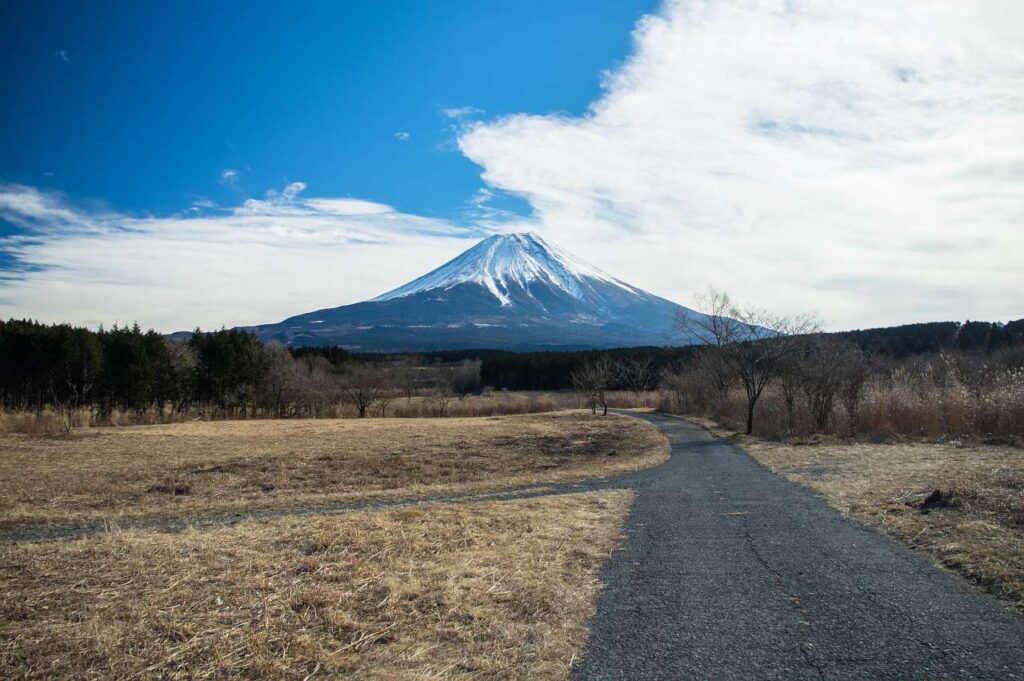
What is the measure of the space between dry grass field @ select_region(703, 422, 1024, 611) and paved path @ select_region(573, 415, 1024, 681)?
1.14 feet

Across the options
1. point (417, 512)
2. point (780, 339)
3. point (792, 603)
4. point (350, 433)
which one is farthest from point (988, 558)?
point (350, 433)

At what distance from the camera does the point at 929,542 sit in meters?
7.08

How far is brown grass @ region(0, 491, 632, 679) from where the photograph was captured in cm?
421

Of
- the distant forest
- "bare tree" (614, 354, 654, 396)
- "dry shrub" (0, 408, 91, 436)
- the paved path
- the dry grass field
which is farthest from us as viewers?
"bare tree" (614, 354, 654, 396)

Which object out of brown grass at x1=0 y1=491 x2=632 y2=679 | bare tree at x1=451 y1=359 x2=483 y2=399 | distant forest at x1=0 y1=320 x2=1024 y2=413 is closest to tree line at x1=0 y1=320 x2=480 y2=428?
distant forest at x1=0 y1=320 x2=1024 y2=413

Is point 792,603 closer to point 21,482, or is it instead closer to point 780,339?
point 21,482

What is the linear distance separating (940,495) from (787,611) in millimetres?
5486

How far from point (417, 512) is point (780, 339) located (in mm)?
22241

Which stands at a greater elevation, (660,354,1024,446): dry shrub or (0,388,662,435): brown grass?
(660,354,1024,446): dry shrub

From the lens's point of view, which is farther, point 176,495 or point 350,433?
point 350,433

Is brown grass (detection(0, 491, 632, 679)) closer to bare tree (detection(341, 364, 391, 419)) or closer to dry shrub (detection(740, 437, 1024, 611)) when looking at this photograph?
dry shrub (detection(740, 437, 1024, 611))

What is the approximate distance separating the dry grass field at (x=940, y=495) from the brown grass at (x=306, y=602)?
3.77 metres

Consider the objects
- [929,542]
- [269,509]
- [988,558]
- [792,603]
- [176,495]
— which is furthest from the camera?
[176,495]

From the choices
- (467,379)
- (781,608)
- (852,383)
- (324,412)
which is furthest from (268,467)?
(467,379)
